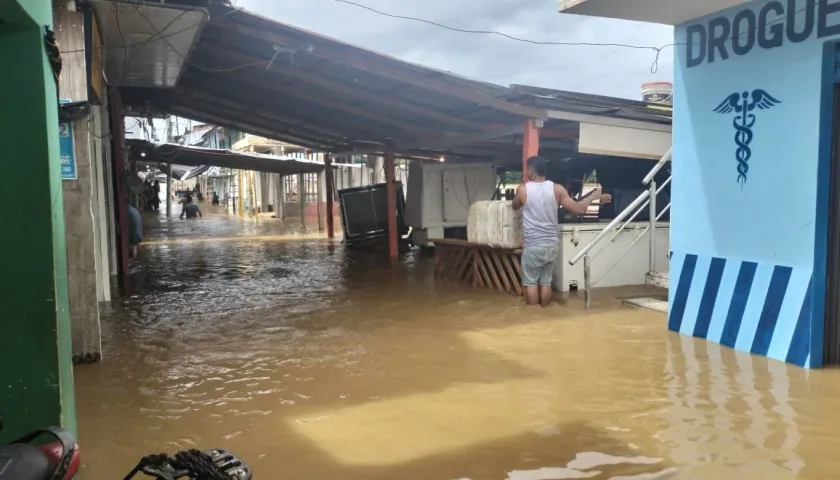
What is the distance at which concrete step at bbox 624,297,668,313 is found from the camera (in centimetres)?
748

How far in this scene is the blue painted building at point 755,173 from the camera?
499cm

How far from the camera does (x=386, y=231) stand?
16.0 metres

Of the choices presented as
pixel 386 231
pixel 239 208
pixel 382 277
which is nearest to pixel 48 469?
pixel 382 277

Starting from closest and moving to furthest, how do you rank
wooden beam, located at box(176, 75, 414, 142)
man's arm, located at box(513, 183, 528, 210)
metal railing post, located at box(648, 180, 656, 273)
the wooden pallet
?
man's arm, located at box(513, 183, 528, 210) < metal railing post, located at box(648, 180, 656, 273) < the wooden pallet < wooden beam, located at box(176, 75, 414, 142)

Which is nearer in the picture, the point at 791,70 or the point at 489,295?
the point at 791,70

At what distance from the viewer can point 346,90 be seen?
9.34 m

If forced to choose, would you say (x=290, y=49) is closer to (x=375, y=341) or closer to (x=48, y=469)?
(x=375, y=341)

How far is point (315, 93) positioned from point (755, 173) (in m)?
6.78

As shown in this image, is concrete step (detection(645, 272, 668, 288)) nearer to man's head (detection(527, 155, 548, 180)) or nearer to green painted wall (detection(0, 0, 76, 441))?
man's head (detection(527, 155, 548, 180))

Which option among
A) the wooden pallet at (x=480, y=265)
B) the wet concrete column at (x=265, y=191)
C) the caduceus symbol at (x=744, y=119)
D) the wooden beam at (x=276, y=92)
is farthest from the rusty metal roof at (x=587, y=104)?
the wet concrete column at (x=265, y=191)

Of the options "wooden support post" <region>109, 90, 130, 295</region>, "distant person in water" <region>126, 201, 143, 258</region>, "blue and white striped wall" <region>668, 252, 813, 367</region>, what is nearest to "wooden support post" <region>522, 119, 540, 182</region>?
"blue and white striped wall" <region>668, 252, 813, 367</region>

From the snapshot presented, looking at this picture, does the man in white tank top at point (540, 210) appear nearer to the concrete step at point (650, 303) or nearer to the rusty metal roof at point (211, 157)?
the concrete step at point (650, 303)

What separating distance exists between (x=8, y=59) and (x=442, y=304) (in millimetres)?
5988

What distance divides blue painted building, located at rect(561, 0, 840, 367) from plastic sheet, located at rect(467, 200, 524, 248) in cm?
228
